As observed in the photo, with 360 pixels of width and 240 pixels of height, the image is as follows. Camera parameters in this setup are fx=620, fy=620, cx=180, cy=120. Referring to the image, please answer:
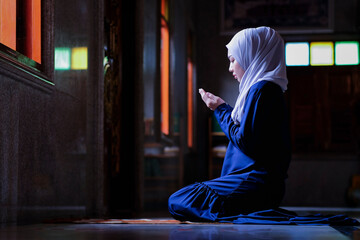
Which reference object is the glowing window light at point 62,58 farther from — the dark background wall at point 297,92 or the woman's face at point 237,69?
the dark background wall at point 297,92

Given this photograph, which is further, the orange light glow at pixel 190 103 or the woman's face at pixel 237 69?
the orange light glow at pixel 190 103

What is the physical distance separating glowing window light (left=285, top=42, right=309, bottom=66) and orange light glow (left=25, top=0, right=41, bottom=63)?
22.8 feet

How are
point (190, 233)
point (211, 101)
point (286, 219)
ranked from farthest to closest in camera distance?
point (211, 101) < point (286, 219) < point (190, 233)

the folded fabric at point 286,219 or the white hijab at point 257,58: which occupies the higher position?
the white hijab at point 257,58

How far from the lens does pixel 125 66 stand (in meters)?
5.22

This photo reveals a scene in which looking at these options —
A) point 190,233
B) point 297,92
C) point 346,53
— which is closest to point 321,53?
point 346,53

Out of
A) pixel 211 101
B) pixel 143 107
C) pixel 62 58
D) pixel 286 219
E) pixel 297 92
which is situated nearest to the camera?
pixel 286 219

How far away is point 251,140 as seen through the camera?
109 inches

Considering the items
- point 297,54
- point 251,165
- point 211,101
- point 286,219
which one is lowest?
point 286,219

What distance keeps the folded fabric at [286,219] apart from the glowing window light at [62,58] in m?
1.28

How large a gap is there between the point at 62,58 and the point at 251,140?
1259mm

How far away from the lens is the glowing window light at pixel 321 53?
378 inches

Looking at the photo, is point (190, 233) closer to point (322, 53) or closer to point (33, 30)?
point (33, 30)

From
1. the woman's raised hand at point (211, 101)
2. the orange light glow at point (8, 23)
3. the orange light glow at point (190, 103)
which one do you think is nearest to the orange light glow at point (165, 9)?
the orange light glow at point (190, 103)
